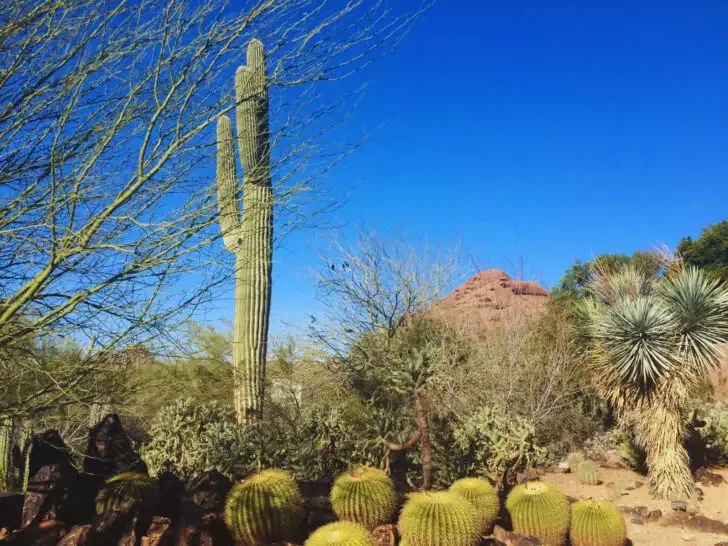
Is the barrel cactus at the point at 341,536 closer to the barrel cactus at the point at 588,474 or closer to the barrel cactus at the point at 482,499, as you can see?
the barrel cactus at the point at 482,499

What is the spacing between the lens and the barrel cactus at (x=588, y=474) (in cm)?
893

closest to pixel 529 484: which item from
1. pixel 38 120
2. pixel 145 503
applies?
pixel 145 503

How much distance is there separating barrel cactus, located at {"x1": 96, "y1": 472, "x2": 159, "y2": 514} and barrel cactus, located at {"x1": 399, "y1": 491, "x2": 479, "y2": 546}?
78.7 inches

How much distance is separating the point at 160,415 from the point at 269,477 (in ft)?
13.6

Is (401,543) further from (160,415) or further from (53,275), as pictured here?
(160,415)

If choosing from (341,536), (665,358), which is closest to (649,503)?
(665,358)

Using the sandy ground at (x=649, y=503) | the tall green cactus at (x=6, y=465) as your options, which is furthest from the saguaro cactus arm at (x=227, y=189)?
the sandy ground at (x=649, y=503)

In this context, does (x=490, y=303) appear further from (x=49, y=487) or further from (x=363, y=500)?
(x=49, y=487)

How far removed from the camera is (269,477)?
4.83 metres

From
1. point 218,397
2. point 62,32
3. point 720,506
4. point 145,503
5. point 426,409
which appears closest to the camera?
point 62,32

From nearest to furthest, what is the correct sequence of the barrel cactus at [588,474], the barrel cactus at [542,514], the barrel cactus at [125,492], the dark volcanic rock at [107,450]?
the barrel cactus at [125,492] < the dark volcanic rock at [107,450] < the barrel cactus at [542,514] < the barrel cactus at [588,474]

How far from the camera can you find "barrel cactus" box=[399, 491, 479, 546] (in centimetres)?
454

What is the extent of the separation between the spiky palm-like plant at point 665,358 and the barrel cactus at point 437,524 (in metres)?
4.85

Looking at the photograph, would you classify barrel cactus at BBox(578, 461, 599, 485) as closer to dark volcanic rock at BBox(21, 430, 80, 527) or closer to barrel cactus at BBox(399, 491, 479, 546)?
barrel cactus at BBox(399, 491, 479, 546)
